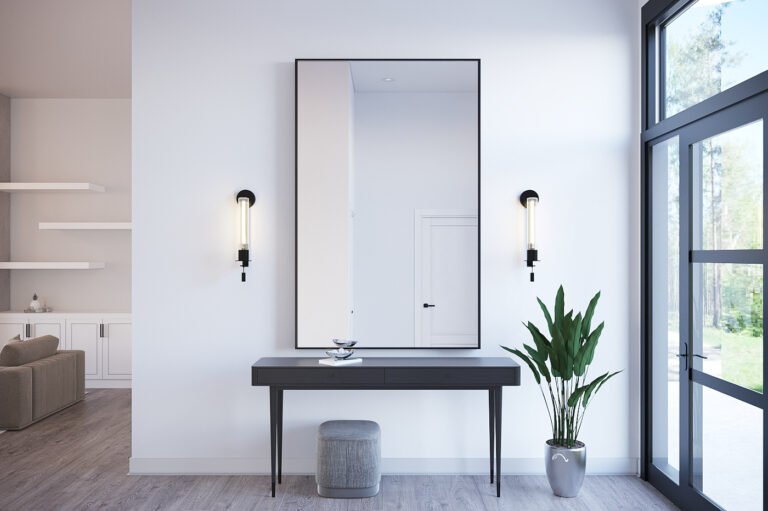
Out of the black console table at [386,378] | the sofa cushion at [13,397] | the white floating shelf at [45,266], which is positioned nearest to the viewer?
the black console table at [386,378]

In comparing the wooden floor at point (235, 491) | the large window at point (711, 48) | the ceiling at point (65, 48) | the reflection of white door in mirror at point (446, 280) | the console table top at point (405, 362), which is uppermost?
the ceiling at point (65, 48)

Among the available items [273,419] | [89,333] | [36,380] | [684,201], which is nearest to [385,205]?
[273,419]

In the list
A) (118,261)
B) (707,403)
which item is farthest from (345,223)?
(118,261)

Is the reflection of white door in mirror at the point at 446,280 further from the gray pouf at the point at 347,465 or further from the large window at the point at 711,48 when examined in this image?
the large window at the point at 711,48

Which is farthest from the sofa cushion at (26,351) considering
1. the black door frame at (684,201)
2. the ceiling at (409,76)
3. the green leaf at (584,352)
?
the black door frame at (684,201)

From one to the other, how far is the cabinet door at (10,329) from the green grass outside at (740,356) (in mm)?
6225

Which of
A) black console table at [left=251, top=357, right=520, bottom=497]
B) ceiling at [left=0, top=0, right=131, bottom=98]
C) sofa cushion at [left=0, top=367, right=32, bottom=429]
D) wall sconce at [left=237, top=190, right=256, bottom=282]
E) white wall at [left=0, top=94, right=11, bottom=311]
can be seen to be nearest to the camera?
black console table at [left=251, top=357, right=520, bottom=497]

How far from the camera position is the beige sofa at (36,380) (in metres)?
4.87

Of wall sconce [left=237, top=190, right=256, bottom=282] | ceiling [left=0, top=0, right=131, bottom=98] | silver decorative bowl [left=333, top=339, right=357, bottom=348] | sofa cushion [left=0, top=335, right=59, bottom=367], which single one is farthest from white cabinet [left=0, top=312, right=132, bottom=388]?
silver decorative bowl [left=333, top=339, right=357, bottom=348]

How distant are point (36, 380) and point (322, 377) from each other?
294 centimetres

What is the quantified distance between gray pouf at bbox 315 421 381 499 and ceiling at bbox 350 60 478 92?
81.8 inches

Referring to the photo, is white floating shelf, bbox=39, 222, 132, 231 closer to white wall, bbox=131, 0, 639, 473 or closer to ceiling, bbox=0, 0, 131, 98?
ceiling, bbox=0, 0, 131, 98

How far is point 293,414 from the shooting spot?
Result: 390cm

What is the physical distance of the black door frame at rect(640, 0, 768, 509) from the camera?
2732 millimetres
